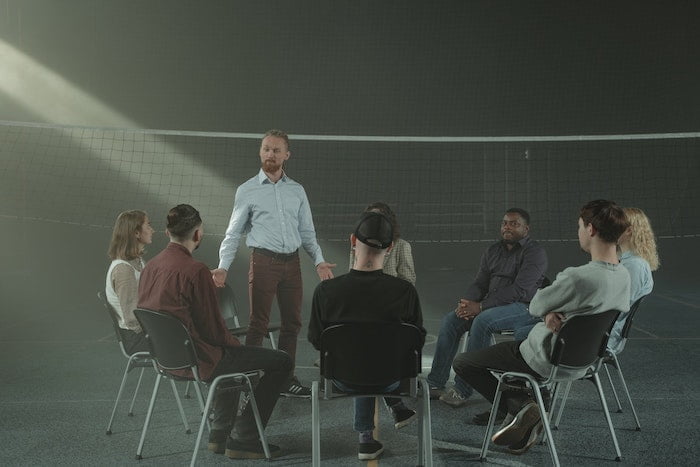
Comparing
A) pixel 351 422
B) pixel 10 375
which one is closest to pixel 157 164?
pixel 10 375

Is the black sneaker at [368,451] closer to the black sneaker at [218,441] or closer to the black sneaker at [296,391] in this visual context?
the black sneaker at [218,441]

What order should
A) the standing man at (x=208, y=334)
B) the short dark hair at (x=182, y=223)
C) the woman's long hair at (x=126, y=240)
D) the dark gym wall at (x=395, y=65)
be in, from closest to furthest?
the standing man at (x=208, y=334), the short dark hair at (x=182, y=223), the woman's long hair at (x=126, y=240), the dark gym wall at (x=395, y=65)

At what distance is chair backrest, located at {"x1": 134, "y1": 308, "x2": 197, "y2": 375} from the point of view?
11.2ft

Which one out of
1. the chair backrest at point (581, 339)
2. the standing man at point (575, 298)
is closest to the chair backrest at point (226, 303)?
the standing man at point (575, 298)

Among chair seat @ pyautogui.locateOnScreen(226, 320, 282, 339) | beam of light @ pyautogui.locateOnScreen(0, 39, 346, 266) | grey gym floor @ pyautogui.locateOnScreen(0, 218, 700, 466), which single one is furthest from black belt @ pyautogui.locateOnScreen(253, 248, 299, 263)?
beam of light @ pyautogui.locateOnScreen(0, 39, 346, 266)

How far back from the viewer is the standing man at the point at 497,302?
459 centimetres

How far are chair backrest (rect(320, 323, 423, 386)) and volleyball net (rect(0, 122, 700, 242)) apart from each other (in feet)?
30.3

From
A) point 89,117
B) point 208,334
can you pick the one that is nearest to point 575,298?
point 208,334

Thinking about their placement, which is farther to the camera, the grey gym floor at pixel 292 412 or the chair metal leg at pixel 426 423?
the grey gym floor at pixel 292 412

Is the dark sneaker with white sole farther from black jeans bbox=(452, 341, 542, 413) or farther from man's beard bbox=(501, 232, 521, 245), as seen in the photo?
man's beard bbox=(501, 232, 521, 245)

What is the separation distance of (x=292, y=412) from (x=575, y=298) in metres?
1.98

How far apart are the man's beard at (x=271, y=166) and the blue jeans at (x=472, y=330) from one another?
4.72 feet

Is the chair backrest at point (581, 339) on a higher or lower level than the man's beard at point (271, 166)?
lower

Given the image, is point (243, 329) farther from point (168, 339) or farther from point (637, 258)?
point (637, 258)
